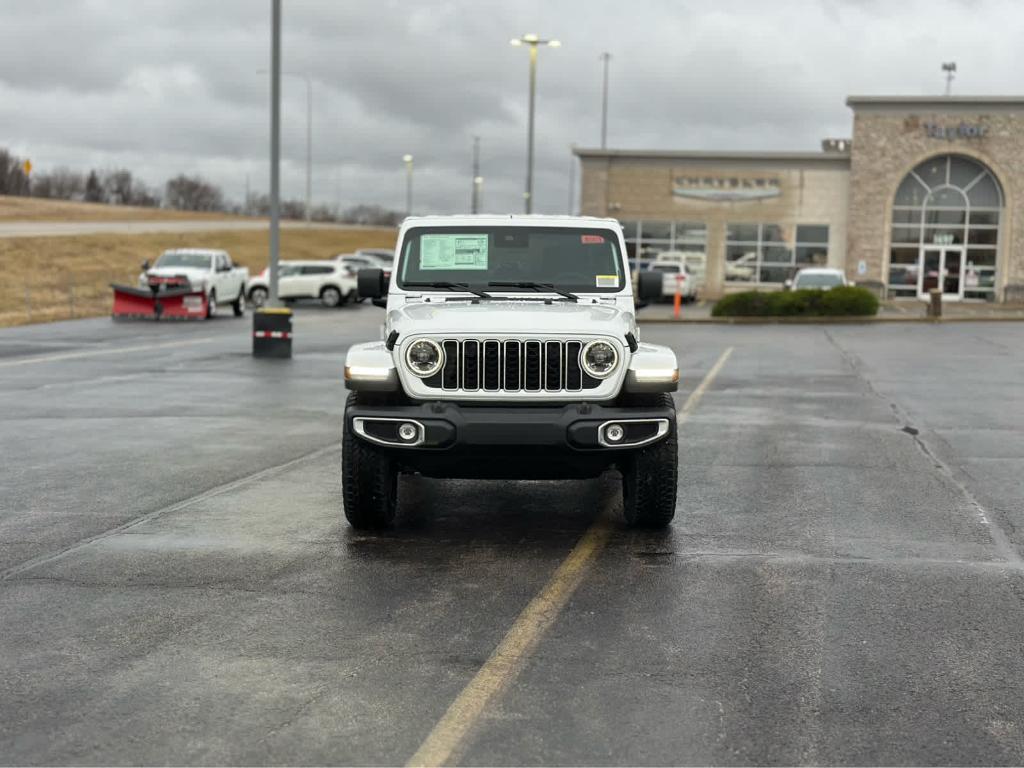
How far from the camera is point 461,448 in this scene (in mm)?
7035

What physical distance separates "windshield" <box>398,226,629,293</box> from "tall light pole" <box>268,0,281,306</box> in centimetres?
1263

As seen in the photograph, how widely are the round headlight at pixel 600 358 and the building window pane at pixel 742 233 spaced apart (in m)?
50.6

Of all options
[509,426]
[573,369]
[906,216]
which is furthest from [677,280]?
[509,426]

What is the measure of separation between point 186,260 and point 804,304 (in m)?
19.1

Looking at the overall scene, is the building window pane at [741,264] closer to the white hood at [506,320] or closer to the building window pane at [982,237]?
the building window pane at [982,237]

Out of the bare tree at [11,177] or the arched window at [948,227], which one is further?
the bare tree at [11,177]

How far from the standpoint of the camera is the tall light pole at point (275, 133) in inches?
836

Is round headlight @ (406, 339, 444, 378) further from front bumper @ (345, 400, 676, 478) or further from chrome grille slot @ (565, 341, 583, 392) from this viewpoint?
chrome grille slot @ (565, 341, 583, 392)

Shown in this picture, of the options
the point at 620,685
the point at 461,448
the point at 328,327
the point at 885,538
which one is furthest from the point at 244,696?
the point at 328,327

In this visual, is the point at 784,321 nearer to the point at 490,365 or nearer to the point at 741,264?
the point at 741,264

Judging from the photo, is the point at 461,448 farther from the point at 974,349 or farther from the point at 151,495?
the point at 974,349

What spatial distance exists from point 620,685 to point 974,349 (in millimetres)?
22671

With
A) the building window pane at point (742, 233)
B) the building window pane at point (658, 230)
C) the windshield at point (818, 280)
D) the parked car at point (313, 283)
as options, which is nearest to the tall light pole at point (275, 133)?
the parked car at point (313, 283)

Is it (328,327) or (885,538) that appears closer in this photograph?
(885,538)
